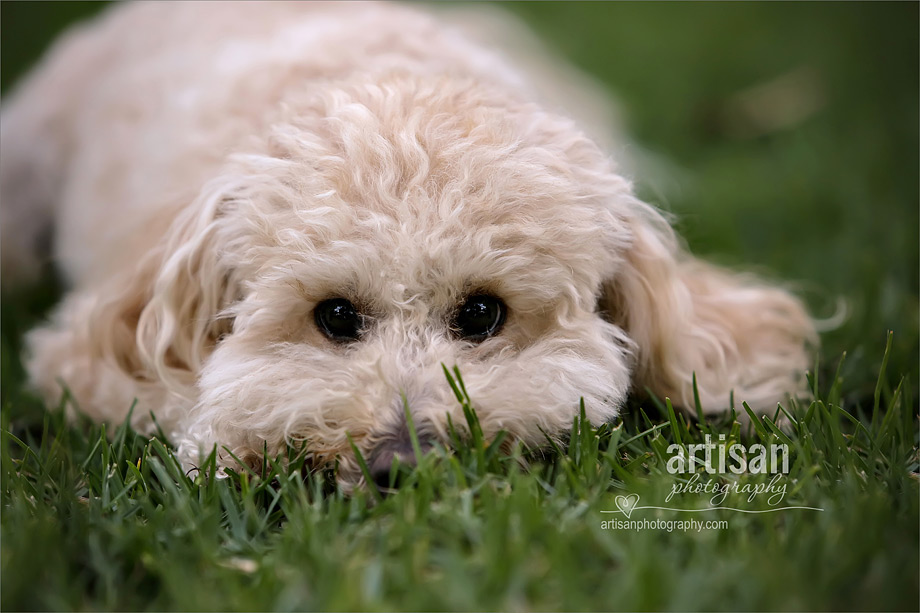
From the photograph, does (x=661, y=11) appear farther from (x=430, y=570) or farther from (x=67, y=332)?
(x=430, y=570)

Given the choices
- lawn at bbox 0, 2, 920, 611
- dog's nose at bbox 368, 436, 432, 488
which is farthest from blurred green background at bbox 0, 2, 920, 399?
dog's nose at bbox 368, 436, 432, 488

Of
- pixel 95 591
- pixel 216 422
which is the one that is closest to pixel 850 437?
pixel 216 422

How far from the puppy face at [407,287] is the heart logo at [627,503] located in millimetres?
321

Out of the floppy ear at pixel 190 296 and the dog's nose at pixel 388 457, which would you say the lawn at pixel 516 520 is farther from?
the floppy ear at pixel 190 296

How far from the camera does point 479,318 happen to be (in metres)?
2.22

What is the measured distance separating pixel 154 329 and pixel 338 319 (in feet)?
2.18

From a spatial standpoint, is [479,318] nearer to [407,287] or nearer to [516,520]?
[407,287]

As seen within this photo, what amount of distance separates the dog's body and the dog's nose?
1 cm

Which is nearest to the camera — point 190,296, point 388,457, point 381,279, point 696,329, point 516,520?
point 516,520

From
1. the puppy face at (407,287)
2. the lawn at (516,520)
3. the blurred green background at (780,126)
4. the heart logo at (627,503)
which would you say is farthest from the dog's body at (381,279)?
the blurred green background at (780,126)

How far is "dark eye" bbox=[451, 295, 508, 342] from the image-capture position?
220cm

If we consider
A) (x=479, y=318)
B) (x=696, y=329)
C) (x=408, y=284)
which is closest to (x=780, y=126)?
(x=696, y=329)

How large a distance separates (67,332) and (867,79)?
593 centimetres

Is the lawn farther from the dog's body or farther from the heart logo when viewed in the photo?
the dog's body
